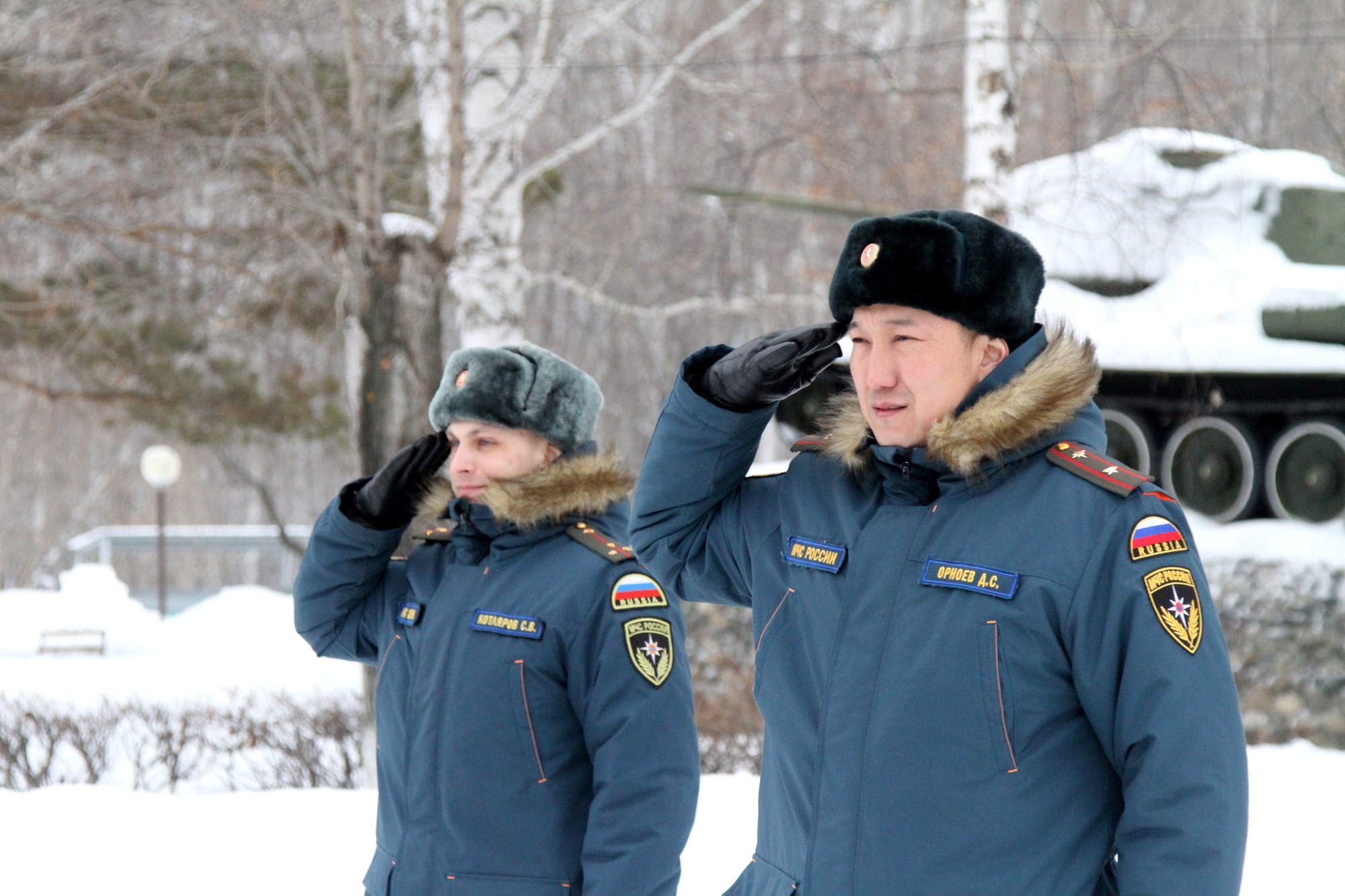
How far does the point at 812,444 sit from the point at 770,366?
0.18 meters

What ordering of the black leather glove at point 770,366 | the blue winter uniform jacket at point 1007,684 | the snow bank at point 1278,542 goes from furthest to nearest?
the snow bank at point 1278,542 → the black leather glove at point 770,366 → the blue winter uniform jacket at point 1007,684

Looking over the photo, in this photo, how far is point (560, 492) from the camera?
8.87ft

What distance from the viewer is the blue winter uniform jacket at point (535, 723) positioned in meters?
2.42

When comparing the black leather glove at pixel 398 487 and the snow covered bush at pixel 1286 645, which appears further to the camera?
the snow covered bush at pixel 1286 645

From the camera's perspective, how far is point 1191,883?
1.59m

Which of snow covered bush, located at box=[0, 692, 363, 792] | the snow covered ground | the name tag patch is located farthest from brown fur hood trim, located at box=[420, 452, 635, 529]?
snow covered bush, located at box=[0, 692, 363, 792]

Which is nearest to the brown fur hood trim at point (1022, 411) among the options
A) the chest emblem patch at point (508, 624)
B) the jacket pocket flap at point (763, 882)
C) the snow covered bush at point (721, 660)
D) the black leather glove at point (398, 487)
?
the jacket pocket flap at point (763, 882)

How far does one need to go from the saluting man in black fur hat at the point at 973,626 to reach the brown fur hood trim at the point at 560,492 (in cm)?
69

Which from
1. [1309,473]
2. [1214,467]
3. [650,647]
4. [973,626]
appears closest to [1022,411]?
[973,626]

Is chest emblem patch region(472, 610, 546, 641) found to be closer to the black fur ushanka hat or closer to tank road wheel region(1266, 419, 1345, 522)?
the black fur ushanka hat

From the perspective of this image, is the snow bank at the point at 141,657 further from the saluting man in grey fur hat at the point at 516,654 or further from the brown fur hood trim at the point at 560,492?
the brown fur hood trim at the point at 560,492

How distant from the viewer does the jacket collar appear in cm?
183

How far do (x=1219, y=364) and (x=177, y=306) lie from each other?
7625 mm

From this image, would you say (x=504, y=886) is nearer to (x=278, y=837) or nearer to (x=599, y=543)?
(x=599, y=543)
